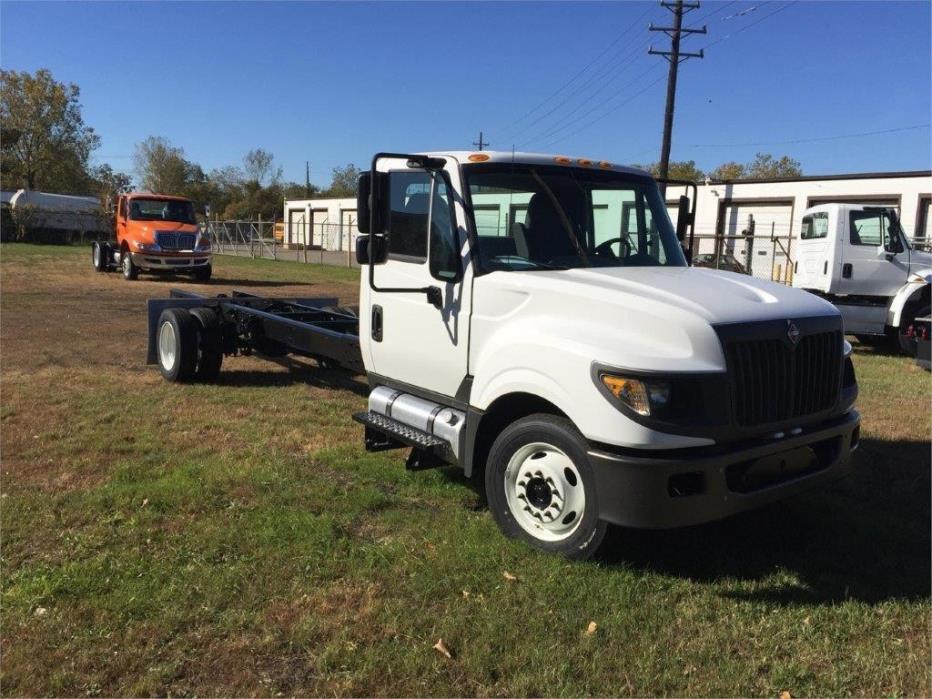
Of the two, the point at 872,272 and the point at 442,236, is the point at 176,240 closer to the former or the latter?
the point at 872,272

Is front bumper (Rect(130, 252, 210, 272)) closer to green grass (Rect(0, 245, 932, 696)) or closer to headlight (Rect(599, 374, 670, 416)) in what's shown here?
green grass (Rect(0, 245, 932, 696))

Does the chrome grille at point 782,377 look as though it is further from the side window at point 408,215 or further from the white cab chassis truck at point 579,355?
the side window at point 408,215

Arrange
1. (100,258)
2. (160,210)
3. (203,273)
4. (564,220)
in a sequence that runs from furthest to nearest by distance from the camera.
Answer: (100,258) → (203,273) → (160,210) → (564,220)

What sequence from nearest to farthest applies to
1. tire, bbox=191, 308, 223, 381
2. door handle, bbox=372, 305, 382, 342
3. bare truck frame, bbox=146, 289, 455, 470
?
1. door handle, bbox=372, 305, 382, 342
2. bare truck frame, bbox=146, 289, 455, 470
3. tire, bbox=191, 308, 223, 381

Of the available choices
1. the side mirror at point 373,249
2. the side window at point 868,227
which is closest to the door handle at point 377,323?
the side mirror at point 373,249

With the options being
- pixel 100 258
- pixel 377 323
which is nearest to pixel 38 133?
pixel 100 258

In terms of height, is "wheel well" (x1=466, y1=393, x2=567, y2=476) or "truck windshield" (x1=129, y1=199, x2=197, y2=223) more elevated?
"truck windshield" (x1=129, y1=199, x2=197, y2=223)

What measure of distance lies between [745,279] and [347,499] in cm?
289

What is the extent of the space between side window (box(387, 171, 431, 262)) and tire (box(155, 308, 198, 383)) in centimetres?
406

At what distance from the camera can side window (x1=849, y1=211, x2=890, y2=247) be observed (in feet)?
42.3

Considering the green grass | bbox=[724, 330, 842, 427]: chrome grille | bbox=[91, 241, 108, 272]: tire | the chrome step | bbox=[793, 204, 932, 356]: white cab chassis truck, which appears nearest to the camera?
the green grass

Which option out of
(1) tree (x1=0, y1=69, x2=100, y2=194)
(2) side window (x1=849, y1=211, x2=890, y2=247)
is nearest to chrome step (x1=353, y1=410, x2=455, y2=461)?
(2) side window (x1=849, y1=211, x2=890, y2=247)

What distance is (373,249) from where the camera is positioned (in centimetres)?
452

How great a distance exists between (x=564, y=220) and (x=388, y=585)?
2.44m
